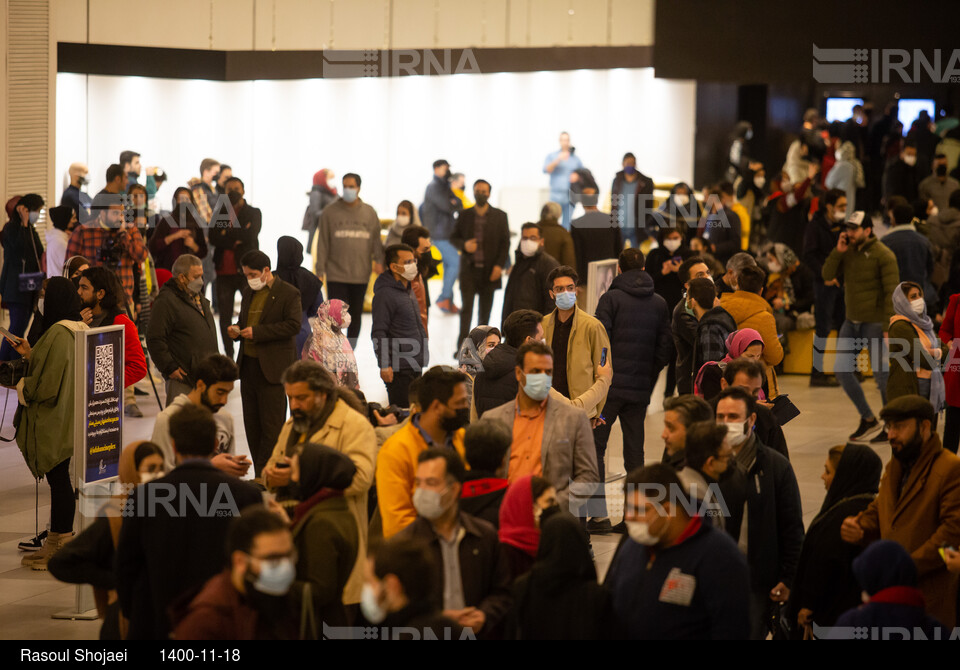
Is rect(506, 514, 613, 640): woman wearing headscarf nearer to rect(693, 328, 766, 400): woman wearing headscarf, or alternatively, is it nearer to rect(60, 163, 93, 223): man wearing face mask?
rect(693, 328, 766, 400): woman wearing headscarf

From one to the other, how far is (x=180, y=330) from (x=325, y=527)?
4.78 m

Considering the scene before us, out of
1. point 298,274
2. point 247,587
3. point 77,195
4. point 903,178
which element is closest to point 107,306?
point 298,274

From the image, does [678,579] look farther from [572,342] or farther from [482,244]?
[482,244]

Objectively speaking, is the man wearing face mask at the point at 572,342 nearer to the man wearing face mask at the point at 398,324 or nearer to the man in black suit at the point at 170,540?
the man wearing face mask at the point at 398,324

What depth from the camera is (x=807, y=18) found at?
14508mm

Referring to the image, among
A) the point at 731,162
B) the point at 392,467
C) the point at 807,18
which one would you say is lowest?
the point at 392,467

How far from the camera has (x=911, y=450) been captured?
19.0 ft

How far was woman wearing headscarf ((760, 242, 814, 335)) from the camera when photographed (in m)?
13.6

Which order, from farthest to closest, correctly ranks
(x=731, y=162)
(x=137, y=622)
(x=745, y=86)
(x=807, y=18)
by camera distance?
(x=745, y=86)
(x=731, y=162)
(x=807, y=18)
(x=137, y=622)

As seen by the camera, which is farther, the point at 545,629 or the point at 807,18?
the point at 807,18

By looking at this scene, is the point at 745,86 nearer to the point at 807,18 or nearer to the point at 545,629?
the point at 807,18

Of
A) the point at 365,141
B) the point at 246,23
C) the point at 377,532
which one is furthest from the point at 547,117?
the point at 377,532

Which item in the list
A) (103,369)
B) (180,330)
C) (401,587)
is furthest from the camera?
(180,330)

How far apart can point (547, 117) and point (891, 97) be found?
11.5 metres
